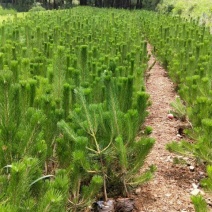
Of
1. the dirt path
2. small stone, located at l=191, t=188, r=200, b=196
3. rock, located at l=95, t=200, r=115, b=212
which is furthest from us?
small stone, located at l=191, t=188, r=200, b=196

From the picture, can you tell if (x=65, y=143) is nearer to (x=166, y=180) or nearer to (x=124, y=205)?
(x=124, y=205)

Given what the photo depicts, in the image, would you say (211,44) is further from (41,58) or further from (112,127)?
(112,127)

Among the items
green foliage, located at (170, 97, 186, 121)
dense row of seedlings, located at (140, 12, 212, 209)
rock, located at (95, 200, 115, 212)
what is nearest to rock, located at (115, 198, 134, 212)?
rock, located at (95, 200, 115, 212)

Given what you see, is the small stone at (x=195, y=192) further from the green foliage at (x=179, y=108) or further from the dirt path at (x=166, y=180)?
the green foliage at (x=179, y=108)

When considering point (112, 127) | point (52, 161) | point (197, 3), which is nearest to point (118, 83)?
point (112, 127)

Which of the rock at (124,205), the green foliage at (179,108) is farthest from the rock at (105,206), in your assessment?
the green foliage at (179,108)

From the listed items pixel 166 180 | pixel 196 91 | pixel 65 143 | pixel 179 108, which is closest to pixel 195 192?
pixel 166 180

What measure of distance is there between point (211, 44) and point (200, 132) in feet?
15.9

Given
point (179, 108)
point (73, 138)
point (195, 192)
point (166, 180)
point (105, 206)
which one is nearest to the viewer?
point (73, 138)

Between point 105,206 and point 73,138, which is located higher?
point 73,138

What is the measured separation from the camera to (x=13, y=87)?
197cm

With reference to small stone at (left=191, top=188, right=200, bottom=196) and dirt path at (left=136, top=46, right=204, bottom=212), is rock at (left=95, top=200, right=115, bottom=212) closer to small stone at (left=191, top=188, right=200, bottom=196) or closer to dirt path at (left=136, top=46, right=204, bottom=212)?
dirt path at (left=136, top=46, right=204, bottom=212)

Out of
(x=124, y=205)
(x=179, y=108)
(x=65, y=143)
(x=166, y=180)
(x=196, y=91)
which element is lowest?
(x=166, y=180)

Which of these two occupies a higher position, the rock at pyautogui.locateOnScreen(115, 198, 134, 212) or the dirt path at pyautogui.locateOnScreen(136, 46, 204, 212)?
the rock at pyautogui.locateOnScreen(115, 198, 134, 212)
